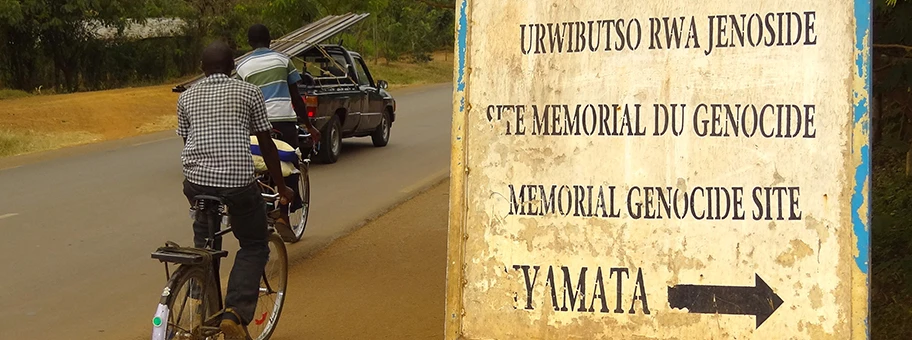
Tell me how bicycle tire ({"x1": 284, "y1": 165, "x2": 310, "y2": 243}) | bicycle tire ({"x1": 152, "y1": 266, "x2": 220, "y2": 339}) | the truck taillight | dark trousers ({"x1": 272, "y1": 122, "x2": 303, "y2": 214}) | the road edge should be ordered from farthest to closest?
1. the road edge
2. the truck taillight
3. bicycle tire ({"x1": 284, "y1": 165, "x2": 310, "y2": 243})
4. dark trousers ({"x1": 272, "y1": 122, "x2": 303, "y2": 214})
5. bicycle tire ({"x1": 152, "y1": 266, "x2": 220, "y2": 339})

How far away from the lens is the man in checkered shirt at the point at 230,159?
4777 millimetres

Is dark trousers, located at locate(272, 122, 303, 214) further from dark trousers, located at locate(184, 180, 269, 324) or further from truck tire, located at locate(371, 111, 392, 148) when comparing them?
truck tire, located at locate(371, 111, 392, 148)

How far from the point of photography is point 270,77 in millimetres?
7441

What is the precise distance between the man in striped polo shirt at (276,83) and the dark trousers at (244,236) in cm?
241

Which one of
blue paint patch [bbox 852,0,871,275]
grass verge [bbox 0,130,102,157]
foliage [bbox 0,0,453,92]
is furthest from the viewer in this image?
foliage [bbox 0,0,453,92]

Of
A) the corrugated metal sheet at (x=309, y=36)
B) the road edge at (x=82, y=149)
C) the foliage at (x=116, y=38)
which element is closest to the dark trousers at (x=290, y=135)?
the corrugated metal sheet at (x=309, y=36)

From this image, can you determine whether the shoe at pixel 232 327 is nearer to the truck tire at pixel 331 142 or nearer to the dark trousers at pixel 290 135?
the dark trousers at pixel 290 135

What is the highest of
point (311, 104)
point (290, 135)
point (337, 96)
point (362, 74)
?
point (362, 74)

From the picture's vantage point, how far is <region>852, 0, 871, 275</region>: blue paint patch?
9.68 feet

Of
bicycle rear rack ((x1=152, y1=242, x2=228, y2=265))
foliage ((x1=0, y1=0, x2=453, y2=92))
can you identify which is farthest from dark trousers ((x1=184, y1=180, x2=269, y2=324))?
foliage ((x1=0, y1=0, x2=453, y2=92))

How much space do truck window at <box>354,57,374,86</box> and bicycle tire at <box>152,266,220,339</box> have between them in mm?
10998

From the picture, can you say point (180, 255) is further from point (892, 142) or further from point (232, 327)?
point (892, 142)

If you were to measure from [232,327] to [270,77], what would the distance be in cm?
301

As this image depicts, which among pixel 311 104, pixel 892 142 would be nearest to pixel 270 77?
pixel 892 142
